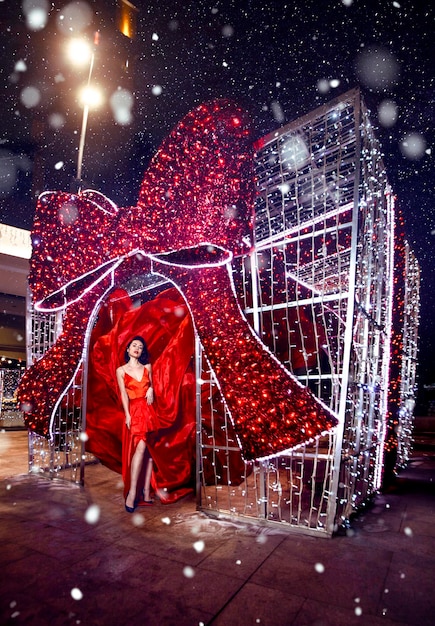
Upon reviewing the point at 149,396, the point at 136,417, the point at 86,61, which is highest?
the point at 86,61

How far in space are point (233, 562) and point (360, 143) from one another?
3409 millimetres

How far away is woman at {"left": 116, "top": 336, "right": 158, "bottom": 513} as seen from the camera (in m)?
4.17

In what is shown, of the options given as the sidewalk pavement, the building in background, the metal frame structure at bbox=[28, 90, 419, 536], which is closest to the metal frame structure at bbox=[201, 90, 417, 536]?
the metal frame structure at bbox=[28, 90, 419, 536]

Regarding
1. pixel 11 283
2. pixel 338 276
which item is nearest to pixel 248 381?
pixel 338 276

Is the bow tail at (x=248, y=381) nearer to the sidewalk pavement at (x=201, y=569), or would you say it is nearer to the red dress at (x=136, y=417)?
the sidewalk pavement at (x=201, y=569)

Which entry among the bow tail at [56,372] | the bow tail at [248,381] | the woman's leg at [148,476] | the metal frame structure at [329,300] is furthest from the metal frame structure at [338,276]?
the bow tail at [56,372]

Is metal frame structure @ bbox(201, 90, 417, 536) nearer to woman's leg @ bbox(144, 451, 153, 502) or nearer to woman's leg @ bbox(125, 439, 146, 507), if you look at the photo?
woman's leg @ bbox(144, 451, 153, 502)

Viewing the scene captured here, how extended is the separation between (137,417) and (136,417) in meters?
0.01

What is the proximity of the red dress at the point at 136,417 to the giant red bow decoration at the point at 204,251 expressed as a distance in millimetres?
1001

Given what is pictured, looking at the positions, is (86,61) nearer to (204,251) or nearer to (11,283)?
(204,251)

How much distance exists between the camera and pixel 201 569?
2662mm

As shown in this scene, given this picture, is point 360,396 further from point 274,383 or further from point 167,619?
point 167,619

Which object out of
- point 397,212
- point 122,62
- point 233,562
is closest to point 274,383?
point 233,562

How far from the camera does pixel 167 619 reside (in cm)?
211
